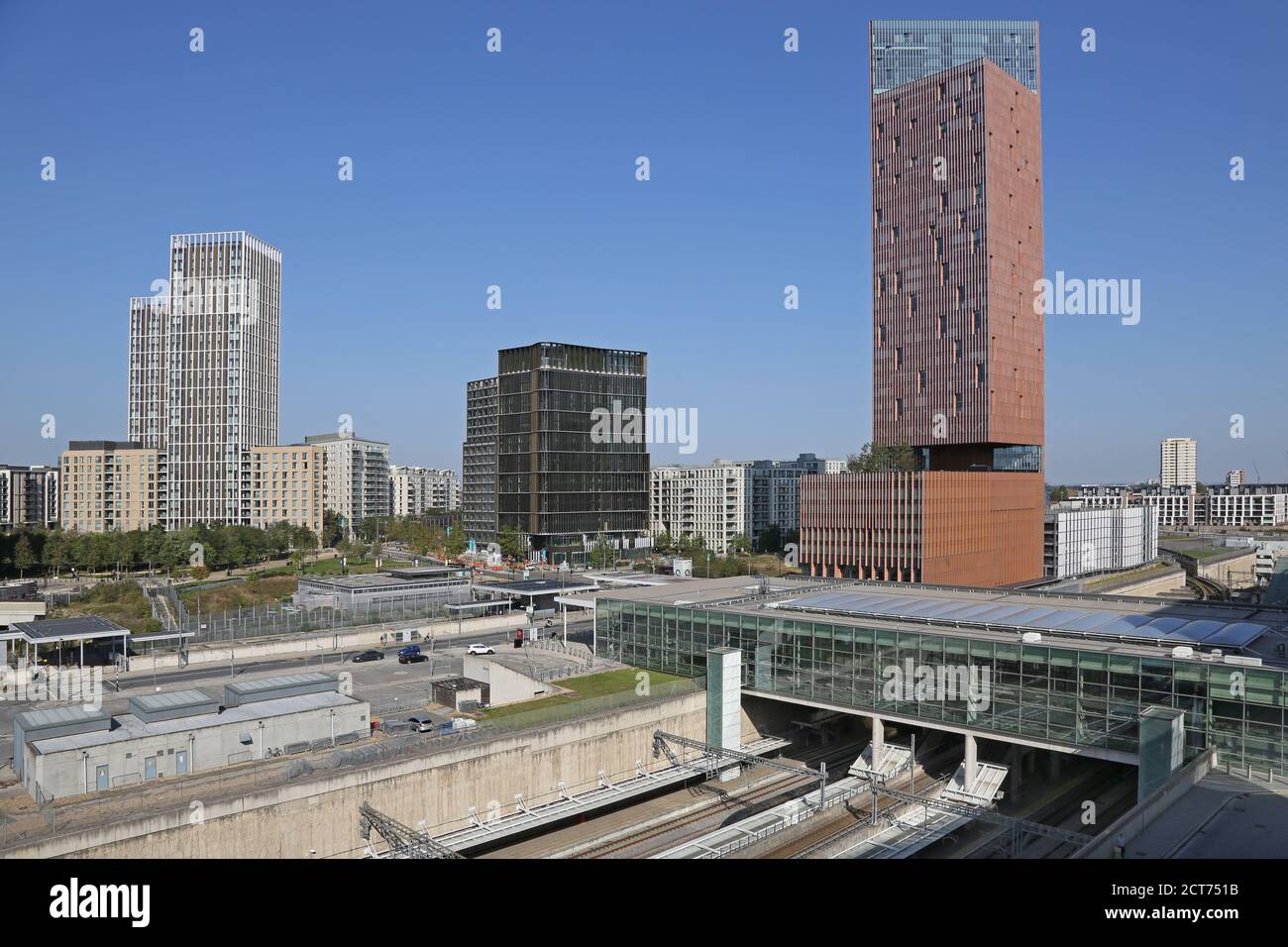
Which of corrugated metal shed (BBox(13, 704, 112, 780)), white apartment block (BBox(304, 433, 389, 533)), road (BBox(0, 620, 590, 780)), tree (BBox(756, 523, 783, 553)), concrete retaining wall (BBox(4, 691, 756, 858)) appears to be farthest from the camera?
white apartment block (BBox(304, 433, 389, 533))

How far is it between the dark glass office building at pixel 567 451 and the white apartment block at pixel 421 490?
2498 inches

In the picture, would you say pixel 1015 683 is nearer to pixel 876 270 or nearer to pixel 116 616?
pixel 116 616

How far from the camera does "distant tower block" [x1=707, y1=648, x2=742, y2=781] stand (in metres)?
26.7

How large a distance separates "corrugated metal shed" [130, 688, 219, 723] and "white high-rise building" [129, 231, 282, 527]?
70627 millimetres

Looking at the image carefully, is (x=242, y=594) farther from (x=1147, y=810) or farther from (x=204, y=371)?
(x=1147, y=810)

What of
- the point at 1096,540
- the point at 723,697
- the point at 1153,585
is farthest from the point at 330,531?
the point at 1153,585

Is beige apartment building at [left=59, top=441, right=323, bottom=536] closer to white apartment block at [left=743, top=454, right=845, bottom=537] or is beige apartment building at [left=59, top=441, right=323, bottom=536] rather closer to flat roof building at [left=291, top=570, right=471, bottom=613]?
flat roof building at [left=291, top=570, right=471, bottom=613]

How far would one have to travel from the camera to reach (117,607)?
44.6m

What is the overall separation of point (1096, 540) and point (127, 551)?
81583 mm

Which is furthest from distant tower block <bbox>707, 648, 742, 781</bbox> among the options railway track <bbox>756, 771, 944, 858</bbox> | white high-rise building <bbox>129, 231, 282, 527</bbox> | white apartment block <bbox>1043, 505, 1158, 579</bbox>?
white high-rise building <bbox>129, 231, 282, 527</bbox>

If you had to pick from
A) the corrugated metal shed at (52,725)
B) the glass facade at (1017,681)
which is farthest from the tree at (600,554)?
the corrugated metal shed at (52,725)

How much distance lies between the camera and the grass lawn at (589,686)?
2611cm

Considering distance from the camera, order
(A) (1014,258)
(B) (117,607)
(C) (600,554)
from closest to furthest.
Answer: (B) (117,607) → (A) (1014,258) → (C) (600,554)
